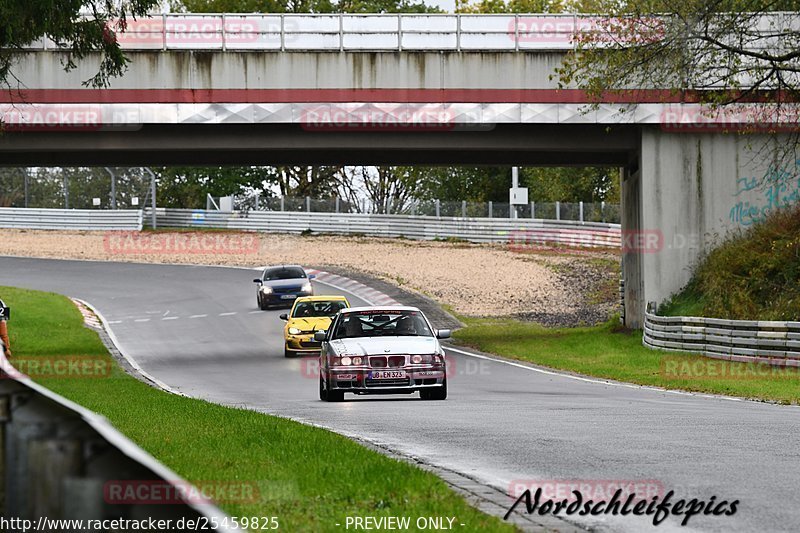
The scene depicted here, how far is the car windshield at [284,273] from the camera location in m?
43.5

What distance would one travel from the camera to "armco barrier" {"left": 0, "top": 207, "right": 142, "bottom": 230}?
248 ft

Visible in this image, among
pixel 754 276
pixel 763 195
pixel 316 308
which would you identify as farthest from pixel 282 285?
pixel 754 276

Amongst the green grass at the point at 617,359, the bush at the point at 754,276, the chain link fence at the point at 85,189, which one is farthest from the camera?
the chain link fence at the point at 85,189

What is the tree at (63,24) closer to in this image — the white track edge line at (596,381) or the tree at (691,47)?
the tree at (691,47)

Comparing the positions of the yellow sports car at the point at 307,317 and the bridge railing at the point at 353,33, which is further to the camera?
the bridge railing at the point at 353,33

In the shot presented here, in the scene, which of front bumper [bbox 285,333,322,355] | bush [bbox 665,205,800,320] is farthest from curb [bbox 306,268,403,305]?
bush [bbox 665,205,800,320]

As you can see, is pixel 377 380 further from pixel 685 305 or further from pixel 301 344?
pixel 685 305

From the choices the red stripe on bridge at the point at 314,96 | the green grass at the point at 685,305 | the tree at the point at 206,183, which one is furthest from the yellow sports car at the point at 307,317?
the tree at the point at 206,183

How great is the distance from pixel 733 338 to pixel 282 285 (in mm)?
20332

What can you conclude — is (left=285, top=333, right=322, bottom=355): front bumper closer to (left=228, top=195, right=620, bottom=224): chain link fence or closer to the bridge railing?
the bridge railing

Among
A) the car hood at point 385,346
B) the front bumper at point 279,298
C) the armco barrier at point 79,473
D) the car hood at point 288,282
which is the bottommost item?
the front bumper at point 279,298

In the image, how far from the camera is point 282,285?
143 feet

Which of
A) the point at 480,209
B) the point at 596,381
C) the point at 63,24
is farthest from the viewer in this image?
the point at 480,209

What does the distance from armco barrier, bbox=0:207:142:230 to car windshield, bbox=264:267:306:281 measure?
3337cm
